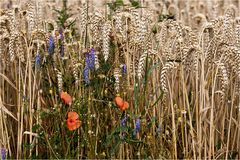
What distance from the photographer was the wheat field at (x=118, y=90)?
7.27 feet

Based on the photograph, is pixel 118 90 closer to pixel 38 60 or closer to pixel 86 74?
pixel 86 74

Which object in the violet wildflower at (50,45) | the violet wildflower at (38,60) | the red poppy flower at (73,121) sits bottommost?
the red poppy flower at (73,121)

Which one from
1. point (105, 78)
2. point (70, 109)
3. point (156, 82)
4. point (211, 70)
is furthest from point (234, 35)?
point (70, 109)

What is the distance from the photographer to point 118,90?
236 cm

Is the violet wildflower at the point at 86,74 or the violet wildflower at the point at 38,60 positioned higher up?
the violet wildflower at the point at 38,60

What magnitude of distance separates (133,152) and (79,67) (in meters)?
0.43

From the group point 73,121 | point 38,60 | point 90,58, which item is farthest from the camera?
point 38,60

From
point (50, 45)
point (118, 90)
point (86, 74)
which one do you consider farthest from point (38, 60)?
point (118, 90)

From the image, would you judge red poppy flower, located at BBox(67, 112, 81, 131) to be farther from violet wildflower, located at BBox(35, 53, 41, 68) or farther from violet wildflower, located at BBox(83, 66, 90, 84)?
violet wildflower, located at BBox(35, 53, 41, 68)

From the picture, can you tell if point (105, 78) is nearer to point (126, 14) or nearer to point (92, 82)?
point (92, 82)

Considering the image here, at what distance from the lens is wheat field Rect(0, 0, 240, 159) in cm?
222

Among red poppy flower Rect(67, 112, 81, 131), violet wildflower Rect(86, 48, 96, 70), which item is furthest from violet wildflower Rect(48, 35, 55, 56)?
red poppy flower Rect(67, 112, 81, 131)

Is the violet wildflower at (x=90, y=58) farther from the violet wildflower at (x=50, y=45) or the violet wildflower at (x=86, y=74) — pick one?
the violet wildflower at (x=50, y=45)

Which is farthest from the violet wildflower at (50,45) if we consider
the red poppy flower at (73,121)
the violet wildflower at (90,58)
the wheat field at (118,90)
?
the red poppy flower at (73,121)
